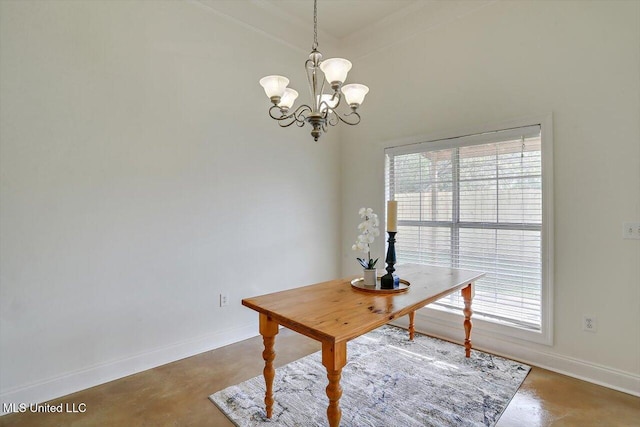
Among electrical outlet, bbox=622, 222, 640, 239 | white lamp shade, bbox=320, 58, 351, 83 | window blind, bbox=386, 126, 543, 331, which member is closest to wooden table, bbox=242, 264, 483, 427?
window blind, bbox=386, 126, 543, 331

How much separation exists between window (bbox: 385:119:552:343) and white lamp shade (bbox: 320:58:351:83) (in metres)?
1.59

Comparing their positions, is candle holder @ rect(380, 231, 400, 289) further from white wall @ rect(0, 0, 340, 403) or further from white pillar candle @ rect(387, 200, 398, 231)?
white wall @ rect(0, 0, 340, 403)

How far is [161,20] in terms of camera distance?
2594mm

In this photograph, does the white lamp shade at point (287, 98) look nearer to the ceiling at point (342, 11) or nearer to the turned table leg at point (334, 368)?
the turned table leg at point (334, 368)

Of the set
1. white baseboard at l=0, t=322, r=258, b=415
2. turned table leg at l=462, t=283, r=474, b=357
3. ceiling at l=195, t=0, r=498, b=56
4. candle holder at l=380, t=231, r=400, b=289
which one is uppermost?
ceiling at l=195, t=0, r=498, b=56

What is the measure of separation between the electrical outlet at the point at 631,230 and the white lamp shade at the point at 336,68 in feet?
6.89

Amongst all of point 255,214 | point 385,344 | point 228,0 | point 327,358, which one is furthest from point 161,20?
point 385,344

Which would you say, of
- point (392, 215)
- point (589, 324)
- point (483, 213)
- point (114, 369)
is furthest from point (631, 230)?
point (114, 369)

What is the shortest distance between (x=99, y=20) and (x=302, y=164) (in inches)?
80.1

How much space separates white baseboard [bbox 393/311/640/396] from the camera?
221 centimetres

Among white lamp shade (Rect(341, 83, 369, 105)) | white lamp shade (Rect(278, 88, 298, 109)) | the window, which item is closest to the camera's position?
white lamp shade (Rect(341, 83, 369, 105))

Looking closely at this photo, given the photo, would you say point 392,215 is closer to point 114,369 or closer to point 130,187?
point 130,187

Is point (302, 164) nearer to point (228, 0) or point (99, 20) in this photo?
point (228, 0)

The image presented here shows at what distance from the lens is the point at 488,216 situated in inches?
112
